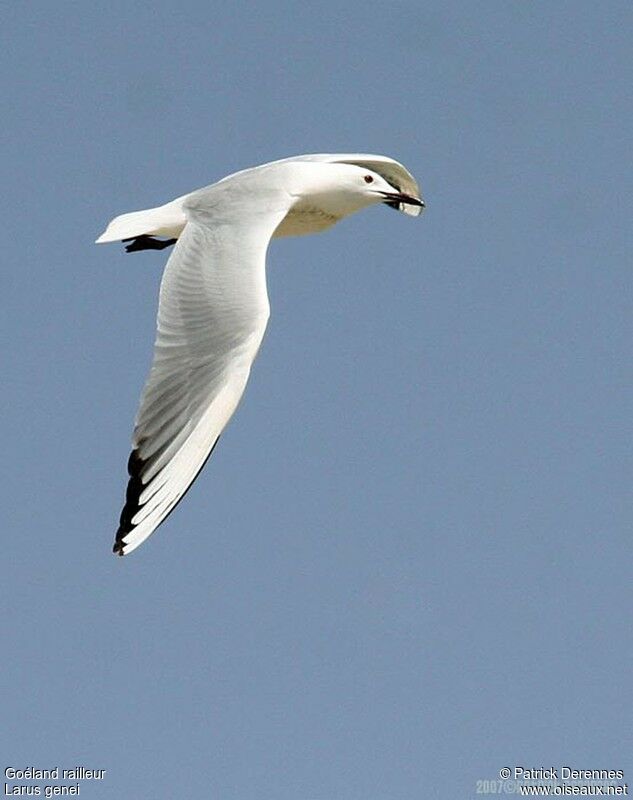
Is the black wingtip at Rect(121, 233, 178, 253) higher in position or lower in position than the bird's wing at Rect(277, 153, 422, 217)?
lower

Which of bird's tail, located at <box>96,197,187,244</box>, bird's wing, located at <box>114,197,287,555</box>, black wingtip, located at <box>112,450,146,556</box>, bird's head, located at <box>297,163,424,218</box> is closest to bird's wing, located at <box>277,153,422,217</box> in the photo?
bird's head, located at <box>297,163,424,218</box>

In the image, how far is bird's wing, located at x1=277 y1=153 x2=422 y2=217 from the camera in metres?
11.2

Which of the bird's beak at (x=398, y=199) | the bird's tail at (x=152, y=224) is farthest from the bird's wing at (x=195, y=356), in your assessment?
the bird's beak at (x=398, y=199)

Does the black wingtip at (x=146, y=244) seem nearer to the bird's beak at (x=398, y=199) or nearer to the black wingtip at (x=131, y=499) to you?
the bird's beak at (x=398, y=199)

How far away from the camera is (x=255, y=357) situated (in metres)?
8.92

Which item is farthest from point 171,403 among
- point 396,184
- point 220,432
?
point 396,184

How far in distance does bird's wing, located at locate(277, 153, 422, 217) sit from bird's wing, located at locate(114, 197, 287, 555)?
1.45 metres

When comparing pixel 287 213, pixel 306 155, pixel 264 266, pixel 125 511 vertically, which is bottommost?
pixel 125 511

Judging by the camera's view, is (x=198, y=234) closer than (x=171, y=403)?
No

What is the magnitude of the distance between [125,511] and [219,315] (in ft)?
3.88

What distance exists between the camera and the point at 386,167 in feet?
38.7

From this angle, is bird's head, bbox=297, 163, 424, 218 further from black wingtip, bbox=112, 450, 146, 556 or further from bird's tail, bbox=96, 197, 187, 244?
black wingtip, bbox=112, 450, 146, 556

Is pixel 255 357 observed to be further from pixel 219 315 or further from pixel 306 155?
pixel 306 155

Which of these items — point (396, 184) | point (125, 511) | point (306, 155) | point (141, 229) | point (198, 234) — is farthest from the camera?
point (396, 184)
